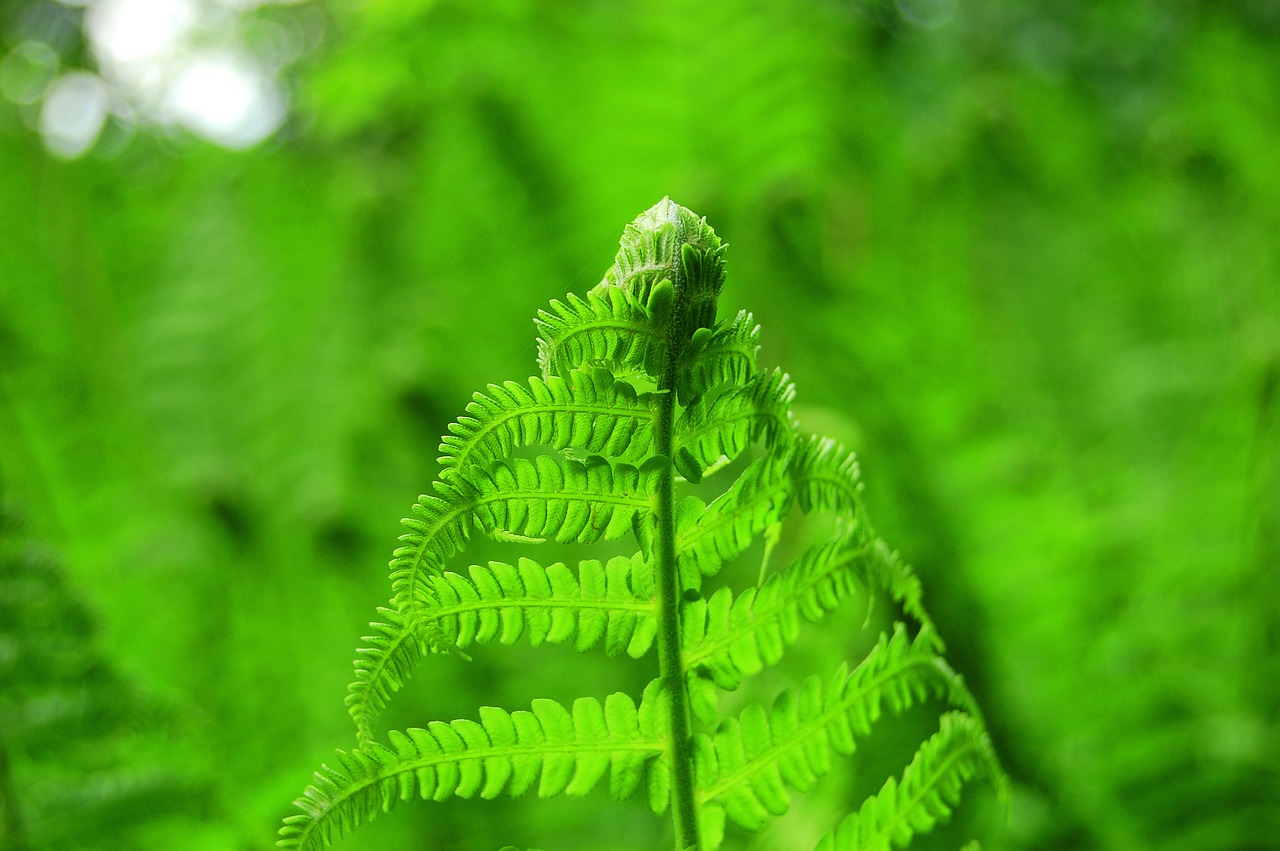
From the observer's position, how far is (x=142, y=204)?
2893 millimetres

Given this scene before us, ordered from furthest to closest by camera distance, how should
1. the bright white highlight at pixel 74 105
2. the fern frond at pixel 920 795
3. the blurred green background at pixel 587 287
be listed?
1. the bright white highlight at pixel 74 105
2. the blurred green background at pixel 587 287
3. the fern frond at pixel 920 795

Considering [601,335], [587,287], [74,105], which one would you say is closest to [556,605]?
[601,335]

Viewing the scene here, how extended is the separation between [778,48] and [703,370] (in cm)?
171

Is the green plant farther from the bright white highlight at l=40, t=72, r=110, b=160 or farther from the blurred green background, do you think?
the bright white highlight at l=40, t=72, r=110, b=160

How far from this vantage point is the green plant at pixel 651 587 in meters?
0.47

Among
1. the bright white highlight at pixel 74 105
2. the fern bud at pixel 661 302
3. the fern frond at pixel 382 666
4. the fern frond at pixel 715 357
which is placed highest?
the bright white highlight at pixel 74 105

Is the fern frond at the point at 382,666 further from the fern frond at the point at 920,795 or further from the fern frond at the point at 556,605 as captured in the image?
the fern frond at the point at 920,795

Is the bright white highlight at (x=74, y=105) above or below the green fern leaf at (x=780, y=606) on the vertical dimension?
above

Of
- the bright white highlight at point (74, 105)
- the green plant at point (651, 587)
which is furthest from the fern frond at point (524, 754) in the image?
the bright white highlight at point (74, 105)

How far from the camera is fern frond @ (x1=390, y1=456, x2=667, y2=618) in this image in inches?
17.7

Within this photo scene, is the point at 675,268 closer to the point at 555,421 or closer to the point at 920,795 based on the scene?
the point at 555,421

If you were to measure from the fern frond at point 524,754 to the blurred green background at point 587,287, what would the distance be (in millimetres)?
454

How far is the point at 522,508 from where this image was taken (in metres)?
0.49

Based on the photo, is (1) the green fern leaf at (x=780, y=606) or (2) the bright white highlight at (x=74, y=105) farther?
(2) the bright white highlight at (x=74, y=105)
